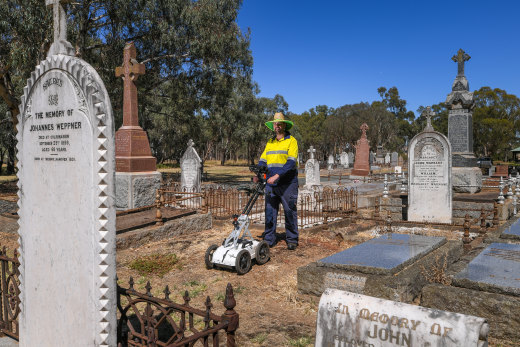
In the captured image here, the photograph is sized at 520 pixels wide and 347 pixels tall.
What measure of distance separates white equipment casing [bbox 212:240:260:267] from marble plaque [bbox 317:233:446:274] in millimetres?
1326

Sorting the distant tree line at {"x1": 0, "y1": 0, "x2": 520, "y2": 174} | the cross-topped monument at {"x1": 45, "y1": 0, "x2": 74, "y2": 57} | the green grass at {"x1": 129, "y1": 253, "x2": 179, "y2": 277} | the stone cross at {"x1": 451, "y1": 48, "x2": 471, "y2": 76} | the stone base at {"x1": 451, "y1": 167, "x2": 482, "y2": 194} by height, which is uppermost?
the distant tree line at {"x1": 0, "y1": 0, "x2": 520, "y2": 174}

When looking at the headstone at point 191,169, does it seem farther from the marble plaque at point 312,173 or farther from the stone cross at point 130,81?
the marble plaque at point 312,173

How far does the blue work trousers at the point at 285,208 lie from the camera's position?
655 cm

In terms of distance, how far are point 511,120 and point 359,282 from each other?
64533mm

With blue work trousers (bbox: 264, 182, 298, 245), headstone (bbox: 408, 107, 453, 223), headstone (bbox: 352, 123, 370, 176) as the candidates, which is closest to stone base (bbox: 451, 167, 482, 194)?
headstone (bbox: 408, 107, 453, 223)

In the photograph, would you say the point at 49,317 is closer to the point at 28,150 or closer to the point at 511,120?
the point at 28,150

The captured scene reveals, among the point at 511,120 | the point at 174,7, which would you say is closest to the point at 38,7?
the point at 174,7

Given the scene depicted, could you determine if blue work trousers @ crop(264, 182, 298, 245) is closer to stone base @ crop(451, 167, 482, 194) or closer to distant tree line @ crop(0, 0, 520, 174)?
stone base @ crop(451, 167, 482, 194)

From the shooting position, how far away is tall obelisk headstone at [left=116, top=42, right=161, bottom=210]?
10508 mm

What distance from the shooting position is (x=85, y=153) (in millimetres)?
2449

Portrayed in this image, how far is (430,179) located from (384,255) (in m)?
5.73

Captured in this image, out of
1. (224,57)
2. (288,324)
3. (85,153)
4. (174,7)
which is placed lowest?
(288,324)

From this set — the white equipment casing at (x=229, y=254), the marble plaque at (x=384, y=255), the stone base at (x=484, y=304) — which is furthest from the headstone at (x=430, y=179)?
the stone base at (x=484, y=304)

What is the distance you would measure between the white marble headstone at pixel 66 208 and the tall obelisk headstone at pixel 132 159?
304 inches
